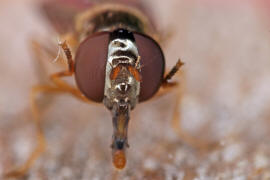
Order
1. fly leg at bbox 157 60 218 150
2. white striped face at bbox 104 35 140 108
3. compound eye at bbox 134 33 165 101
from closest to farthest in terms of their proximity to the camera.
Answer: white striped face at bbox 104 35 140 108
compound eye at bbox 134 33 165 101
fly leg at bbox 157 60 218 150

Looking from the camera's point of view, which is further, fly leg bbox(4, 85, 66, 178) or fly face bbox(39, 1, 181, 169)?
fly leg bbox(4, 85, 66, 178)

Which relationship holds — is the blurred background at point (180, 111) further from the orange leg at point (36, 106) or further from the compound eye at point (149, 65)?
the compound eye at point (149, 65)

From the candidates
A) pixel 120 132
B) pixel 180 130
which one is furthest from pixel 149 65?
pixel 180 130

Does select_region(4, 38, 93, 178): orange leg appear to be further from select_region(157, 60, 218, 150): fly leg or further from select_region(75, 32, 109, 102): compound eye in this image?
select_region(157, 60, 218, 150): fly leg

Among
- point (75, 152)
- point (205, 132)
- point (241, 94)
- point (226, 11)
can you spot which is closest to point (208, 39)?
point (226, 11)

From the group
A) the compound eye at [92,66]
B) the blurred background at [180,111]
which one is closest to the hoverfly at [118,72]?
the compound eye at [92,66]

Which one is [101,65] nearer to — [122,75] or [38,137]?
[122,75]

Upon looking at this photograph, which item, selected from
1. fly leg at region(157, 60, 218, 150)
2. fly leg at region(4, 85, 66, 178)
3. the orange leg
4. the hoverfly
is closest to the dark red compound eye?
the hoverfly
